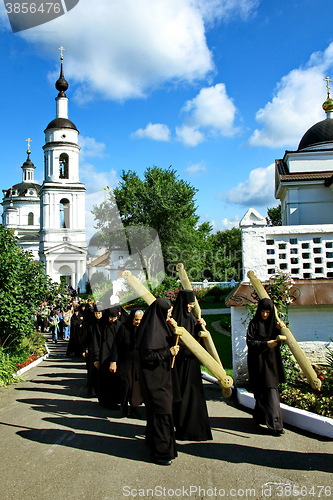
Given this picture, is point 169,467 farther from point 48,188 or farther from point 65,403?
point 48,188

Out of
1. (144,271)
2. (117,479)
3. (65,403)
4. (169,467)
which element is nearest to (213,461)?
(169,467)

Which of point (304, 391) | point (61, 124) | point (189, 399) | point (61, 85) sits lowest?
point (304, 391)

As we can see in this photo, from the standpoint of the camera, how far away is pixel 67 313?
1888 cm

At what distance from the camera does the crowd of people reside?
5.06m

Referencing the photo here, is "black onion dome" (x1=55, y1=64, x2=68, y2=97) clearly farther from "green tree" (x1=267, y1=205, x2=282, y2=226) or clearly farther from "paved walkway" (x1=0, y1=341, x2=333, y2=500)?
"paved walkway" (x1=0, y1=341, x2=333, y2=500)

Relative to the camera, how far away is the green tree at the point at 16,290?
380 inches

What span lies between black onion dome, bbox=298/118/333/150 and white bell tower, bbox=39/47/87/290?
3420 centimetres

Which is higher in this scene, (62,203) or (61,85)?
(61,85)

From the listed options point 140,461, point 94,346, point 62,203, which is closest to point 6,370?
point 94,346

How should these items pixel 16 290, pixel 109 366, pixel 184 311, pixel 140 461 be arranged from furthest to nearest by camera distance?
1. pixel 16 290
2. pixel 109 366
3. pixel 184 311
4. pixel 140 461

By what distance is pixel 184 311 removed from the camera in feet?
19.6

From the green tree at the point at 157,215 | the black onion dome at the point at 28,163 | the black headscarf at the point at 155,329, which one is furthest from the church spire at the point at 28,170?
the black headscarf at the point at 155,329

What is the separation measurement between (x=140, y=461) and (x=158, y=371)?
100 centimetres

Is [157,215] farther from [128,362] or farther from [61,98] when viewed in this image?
[128,362]
